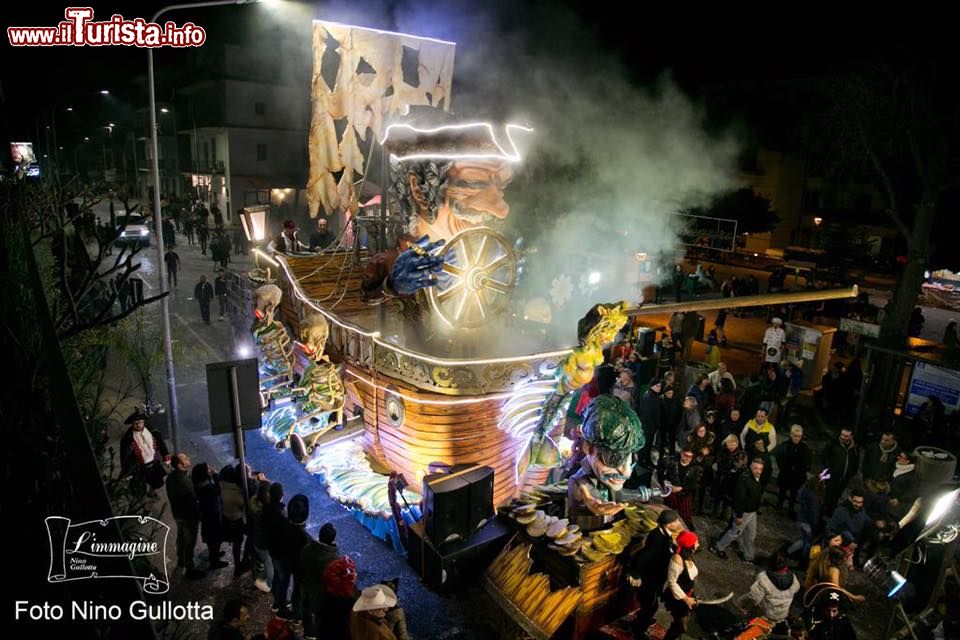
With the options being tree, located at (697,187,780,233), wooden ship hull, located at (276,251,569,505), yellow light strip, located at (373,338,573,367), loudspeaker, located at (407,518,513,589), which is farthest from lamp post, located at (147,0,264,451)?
tree, located at (697,187,780,233)

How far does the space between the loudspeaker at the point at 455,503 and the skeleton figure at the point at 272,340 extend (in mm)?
4453

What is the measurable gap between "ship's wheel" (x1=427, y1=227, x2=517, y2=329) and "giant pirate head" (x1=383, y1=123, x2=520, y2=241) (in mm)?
246

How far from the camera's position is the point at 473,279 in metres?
9.73

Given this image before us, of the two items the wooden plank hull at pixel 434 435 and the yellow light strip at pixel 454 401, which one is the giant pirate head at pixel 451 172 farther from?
the wooden plank hull at pixel 434 435

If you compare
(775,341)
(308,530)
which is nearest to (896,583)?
(308,530)

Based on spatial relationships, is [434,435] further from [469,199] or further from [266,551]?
[469,199]

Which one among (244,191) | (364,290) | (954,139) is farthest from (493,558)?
(244,191)

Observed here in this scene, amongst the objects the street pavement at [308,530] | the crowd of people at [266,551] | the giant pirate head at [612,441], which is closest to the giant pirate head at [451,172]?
the giant pirate head at [612,441]

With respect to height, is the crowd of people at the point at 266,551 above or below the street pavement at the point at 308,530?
above

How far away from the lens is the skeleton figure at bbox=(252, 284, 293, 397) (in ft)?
35.5

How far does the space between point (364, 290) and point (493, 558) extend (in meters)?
4.44

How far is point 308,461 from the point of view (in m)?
10.2

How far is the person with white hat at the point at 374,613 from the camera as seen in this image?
5.38 meters

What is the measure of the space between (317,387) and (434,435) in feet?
7.47
